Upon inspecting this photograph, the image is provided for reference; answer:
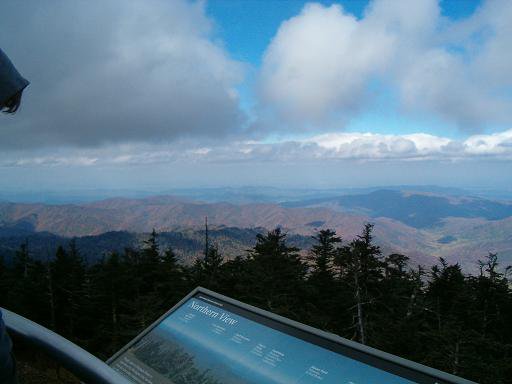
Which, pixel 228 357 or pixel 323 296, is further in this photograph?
pixel 323 296

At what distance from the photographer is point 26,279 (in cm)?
4616

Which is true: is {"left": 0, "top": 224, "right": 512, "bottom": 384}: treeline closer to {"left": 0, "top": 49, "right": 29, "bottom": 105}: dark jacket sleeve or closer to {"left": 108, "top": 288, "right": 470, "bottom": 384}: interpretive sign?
{"left": 108, "top": 288, "right": 470, "bottom": 384}: interpretive sign

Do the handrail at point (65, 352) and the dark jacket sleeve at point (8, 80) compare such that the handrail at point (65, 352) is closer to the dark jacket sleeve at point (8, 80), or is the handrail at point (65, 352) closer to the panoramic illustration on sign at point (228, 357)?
the dark jacket sleeve at point (8, 80)

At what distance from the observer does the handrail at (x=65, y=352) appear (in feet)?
7.03

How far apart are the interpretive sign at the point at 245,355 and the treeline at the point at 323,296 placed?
52.9 feet

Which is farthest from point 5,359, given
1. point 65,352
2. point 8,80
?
point 8,80

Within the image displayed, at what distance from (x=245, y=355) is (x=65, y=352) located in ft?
7.75

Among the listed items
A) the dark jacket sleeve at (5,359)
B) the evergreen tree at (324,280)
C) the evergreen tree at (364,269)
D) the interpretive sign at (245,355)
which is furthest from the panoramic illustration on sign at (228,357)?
the evergreen tree at (324,280)

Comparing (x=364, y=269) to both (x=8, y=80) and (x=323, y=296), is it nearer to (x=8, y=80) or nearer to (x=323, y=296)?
(x=323, y=296)

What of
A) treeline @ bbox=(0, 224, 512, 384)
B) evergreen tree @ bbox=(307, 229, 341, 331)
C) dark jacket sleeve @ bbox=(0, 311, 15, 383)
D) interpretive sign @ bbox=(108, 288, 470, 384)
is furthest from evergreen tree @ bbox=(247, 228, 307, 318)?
dark jacket sleeve @ bbox=(0, 311, 15, 383)

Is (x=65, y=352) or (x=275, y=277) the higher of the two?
(x=65, y=352)

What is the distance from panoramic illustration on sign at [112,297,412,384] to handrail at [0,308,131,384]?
210 centimetres

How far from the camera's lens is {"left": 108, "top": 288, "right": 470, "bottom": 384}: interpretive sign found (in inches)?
147

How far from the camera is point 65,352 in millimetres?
2330
